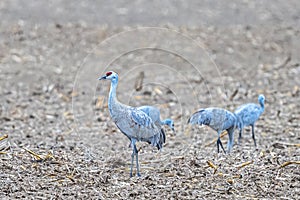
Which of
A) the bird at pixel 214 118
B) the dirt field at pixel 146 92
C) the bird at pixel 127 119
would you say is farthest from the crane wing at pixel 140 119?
the bird at pixel 214 118

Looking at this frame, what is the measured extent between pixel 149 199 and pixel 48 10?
1102cm

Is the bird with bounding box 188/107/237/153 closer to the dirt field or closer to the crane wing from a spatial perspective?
the dirt field

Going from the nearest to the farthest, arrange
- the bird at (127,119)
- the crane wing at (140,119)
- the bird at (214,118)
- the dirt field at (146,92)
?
1. the dirt field at (146,92)
2. the bird at (127,119)
3. the crane wing at (140,119)
4. the bird at (214,118)

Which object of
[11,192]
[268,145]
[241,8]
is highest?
[241,8]

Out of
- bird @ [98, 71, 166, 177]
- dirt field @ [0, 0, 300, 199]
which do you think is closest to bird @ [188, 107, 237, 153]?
dirt field @ [0, 0, 300, 199]

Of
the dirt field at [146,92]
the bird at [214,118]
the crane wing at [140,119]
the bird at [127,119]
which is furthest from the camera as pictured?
the bird at [214,118]

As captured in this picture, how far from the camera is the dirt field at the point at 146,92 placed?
6.69m

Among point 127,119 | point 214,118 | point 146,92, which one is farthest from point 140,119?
point 146,92

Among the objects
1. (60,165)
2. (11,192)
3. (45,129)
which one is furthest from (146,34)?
(11,192)

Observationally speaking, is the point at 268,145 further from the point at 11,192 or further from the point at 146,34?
the point at 146,34

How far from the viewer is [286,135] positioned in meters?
9.35

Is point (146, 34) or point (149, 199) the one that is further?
point (146, 34)

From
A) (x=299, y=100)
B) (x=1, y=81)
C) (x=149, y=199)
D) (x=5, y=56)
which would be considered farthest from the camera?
(x=5, y=56)

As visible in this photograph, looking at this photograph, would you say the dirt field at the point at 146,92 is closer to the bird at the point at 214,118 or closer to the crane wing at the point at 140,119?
the bird at the point at 214,118
